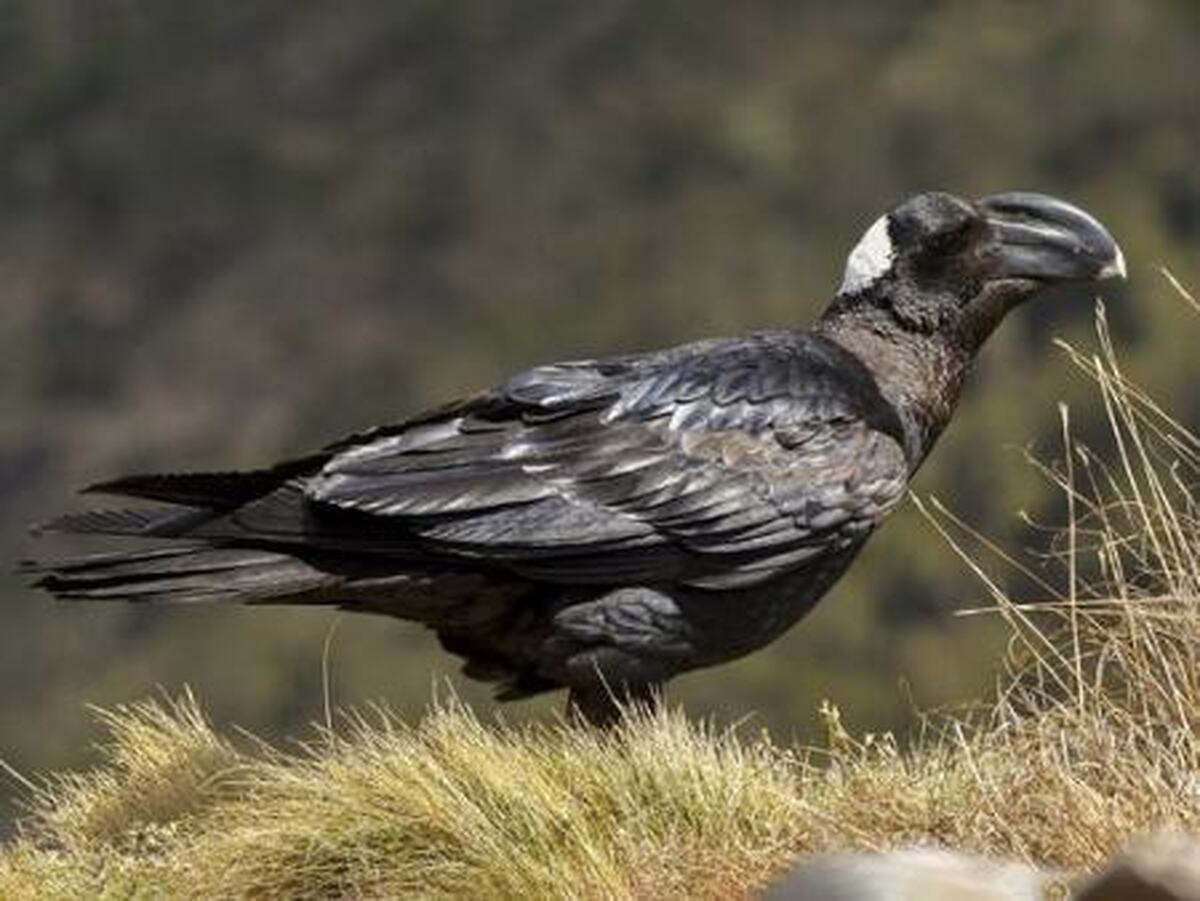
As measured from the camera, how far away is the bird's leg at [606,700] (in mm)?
10172

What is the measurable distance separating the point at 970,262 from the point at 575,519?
1705mm

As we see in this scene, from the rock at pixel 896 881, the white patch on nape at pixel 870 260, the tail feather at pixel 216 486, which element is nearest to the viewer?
the rock at pixel 896 881

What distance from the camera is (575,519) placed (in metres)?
10.1

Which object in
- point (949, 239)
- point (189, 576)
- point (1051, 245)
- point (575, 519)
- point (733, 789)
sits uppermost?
point (949, 239)

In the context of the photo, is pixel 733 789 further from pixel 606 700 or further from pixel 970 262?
pixel 970 262

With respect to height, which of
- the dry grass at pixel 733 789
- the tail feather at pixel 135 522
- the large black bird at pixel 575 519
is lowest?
the dry grass at pixel 733 789

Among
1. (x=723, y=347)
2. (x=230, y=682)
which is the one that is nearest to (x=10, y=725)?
(x=230, y=682)

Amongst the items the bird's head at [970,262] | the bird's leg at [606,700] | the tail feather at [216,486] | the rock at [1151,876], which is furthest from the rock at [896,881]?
the bird's head at [970,262]

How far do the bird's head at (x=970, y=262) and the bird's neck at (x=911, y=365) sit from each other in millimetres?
43

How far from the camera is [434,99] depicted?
121 meters

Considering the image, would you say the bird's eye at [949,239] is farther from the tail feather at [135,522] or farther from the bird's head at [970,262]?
the tail feather at [135,522]

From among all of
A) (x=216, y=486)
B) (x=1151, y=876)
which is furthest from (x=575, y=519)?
(x=1151, y=876)

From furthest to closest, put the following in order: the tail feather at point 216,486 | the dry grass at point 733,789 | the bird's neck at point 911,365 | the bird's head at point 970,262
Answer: the bird's head at point 970,262, the bird's neck at point 911,365, the tail feather at point 216,486, the dry grass at point 733,789

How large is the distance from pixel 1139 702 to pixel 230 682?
81.0 m
